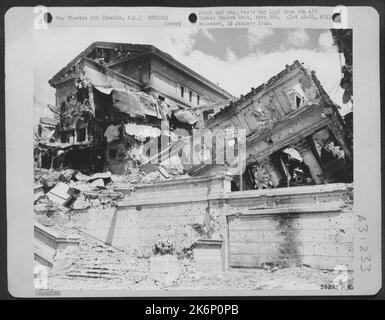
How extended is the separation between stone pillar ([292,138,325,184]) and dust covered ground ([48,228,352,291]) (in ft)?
3.63

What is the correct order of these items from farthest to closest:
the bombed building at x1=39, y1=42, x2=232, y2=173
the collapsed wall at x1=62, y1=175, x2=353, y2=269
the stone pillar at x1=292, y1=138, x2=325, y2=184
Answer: the bombed building at x1=39, y1=42, x2=232, y2=173
the stone pillar at x1=292, y1=138, x2=325, y2=184
the collapsed wall at x1=62, y1=175, x2=353, y2=269

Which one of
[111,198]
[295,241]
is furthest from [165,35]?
[295,241]

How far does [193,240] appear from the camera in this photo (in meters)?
6.01

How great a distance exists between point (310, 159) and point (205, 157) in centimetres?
130

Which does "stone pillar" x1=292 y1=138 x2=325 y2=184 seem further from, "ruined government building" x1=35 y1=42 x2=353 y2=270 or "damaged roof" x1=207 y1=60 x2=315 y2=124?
"damaged roof" x1=207 y1=60 x2=315 y2=124

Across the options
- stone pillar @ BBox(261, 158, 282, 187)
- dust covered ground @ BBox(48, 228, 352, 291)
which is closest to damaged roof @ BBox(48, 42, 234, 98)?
stone pillar @ BBox(261, 158, 282, 187)

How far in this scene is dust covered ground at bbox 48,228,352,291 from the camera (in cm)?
586

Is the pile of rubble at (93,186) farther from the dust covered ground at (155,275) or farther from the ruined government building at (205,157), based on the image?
the dust covered ground at (155,275)

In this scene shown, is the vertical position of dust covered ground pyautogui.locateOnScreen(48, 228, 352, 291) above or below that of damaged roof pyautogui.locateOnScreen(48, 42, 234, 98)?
below

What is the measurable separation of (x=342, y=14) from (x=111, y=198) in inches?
143

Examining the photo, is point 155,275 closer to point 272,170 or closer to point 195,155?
point 195,155
